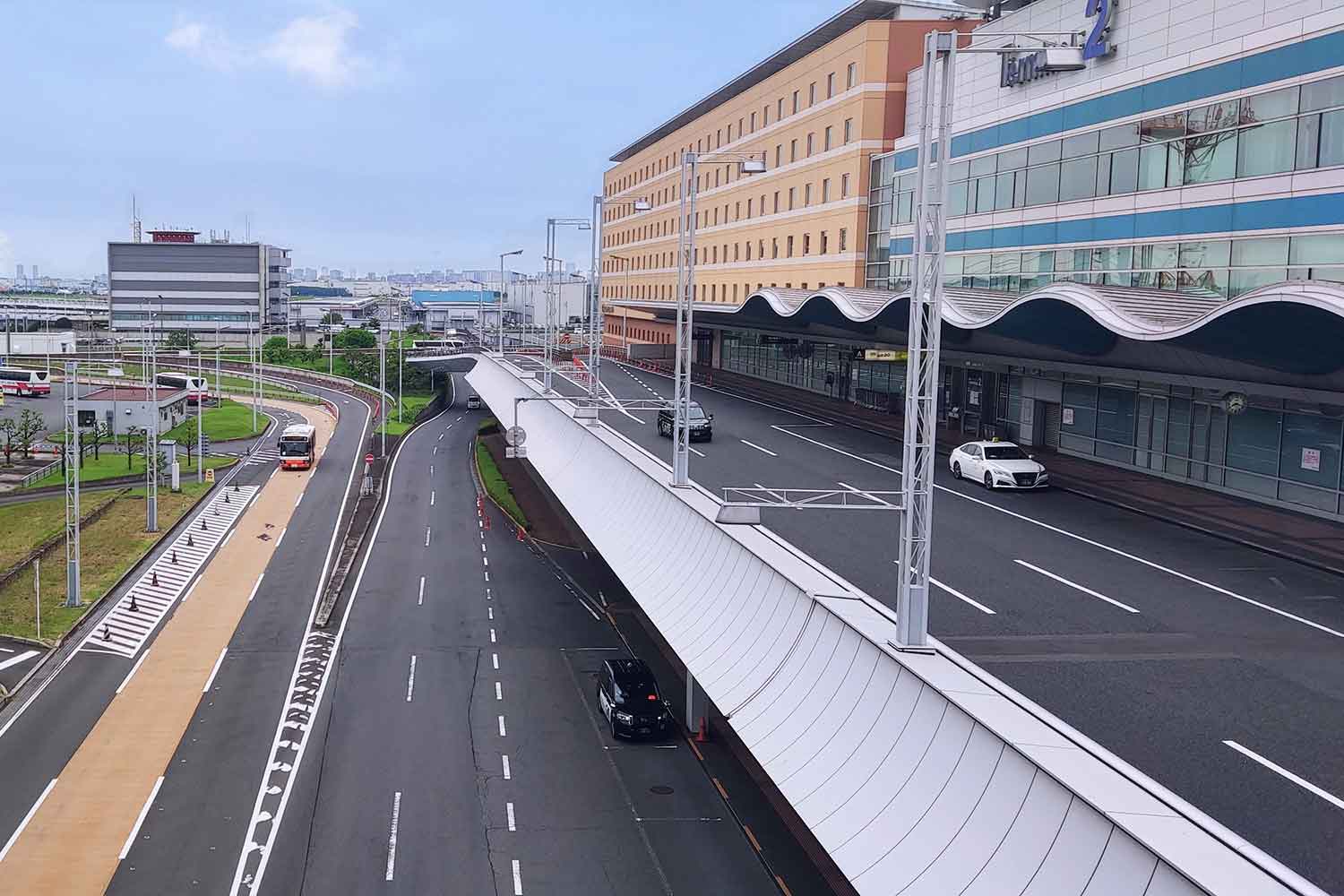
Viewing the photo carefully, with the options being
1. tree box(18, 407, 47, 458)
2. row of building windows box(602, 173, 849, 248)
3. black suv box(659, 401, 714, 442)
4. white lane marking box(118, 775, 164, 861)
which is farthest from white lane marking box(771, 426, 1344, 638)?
tree box(18, 407, 47, 458)

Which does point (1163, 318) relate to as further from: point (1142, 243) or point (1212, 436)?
point (1142, 243)

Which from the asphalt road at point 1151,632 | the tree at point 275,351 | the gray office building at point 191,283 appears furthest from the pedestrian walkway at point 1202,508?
the gray office building at point 191,283

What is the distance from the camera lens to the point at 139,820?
84.2 feet

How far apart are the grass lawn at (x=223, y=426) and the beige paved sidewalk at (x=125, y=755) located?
3785 centimetres

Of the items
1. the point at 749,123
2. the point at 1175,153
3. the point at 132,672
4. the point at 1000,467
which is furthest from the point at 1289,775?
the point at 749,123

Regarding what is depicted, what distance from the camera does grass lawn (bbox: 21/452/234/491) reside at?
66188mm

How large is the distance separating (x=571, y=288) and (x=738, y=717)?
156m

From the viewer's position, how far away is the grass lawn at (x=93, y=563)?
39906 millimetres

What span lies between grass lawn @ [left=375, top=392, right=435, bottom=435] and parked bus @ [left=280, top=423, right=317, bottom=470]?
11255 millimetres

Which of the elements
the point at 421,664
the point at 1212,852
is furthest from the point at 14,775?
the point at 1212,852

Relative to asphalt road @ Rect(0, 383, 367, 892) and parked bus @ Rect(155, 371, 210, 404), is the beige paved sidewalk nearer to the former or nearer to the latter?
Result: asphalt road @ Rect(0, 383, 367, 892)

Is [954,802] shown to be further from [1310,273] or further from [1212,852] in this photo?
[1310,273]

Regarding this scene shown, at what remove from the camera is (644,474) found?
3156 cm

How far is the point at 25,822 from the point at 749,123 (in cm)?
6201
